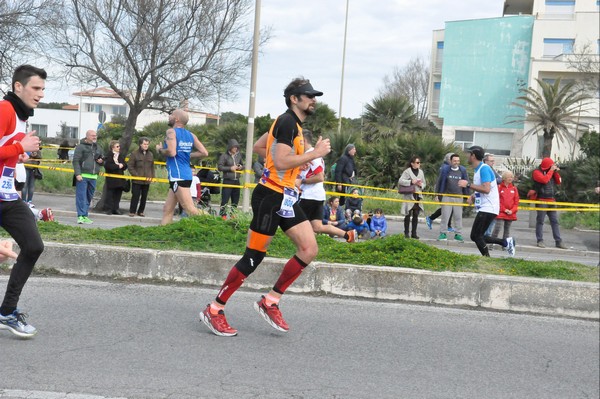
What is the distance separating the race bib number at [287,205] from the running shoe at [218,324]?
971mm

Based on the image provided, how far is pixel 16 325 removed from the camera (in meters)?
5.37

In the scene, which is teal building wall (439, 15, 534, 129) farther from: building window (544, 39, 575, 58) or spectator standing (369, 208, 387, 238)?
spectator standing (369, 208, 387, 238)

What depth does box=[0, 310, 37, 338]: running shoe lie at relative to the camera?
536 centimetres

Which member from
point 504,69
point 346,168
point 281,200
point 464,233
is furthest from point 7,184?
point 504,69

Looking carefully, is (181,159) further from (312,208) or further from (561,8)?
(561,8)

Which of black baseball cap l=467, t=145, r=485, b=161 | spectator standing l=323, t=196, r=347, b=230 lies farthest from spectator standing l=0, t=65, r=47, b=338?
spectator standing l=323, t=196, r=347, b=230

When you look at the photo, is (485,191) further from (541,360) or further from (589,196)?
(589,196)

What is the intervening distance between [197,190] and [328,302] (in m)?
7.34

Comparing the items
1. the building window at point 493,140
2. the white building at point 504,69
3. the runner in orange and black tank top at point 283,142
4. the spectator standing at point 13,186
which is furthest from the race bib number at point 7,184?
the building window at point 493,140

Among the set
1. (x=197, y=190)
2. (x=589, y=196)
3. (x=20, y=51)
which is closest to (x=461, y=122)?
(x=589, y=196)

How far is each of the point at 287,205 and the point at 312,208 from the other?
371 cm

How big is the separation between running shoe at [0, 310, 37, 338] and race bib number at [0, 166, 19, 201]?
34.4 inches

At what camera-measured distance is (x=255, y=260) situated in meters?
5.76

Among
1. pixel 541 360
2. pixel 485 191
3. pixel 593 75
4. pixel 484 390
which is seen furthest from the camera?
pixel 593 75
